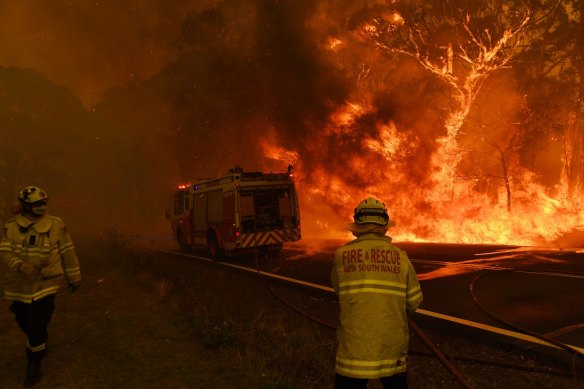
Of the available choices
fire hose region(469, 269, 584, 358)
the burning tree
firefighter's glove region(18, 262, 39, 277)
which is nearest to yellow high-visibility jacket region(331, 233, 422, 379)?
fire hose region(469, 269, 584, 358)

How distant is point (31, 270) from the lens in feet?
14.5

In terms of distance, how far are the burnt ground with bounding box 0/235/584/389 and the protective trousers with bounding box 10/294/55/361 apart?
37 centimetres

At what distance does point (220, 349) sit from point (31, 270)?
2.32m

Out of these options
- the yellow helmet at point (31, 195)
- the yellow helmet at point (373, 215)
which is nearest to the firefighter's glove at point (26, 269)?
the yellow helmet at point (31, 195)

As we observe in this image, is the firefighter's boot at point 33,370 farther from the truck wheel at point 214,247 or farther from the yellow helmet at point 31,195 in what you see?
the truck wheel at point 214,247

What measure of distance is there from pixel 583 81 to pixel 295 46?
49.0 ft

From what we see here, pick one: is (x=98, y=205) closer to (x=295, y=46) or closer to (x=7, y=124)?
(x=7, y=124)

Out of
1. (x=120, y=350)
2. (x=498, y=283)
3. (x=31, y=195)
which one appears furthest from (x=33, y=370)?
(x=498, y=283)

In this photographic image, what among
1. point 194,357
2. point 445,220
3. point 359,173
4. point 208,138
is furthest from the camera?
point 208,138

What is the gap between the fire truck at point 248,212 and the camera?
13258mm

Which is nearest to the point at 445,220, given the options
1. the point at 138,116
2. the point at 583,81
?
the point at 583,81

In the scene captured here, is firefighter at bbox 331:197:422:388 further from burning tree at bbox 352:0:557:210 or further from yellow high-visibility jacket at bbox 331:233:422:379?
burning tree at bbox 352:0:557:210

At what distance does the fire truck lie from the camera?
13258 millimetres

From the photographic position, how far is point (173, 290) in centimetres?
907
